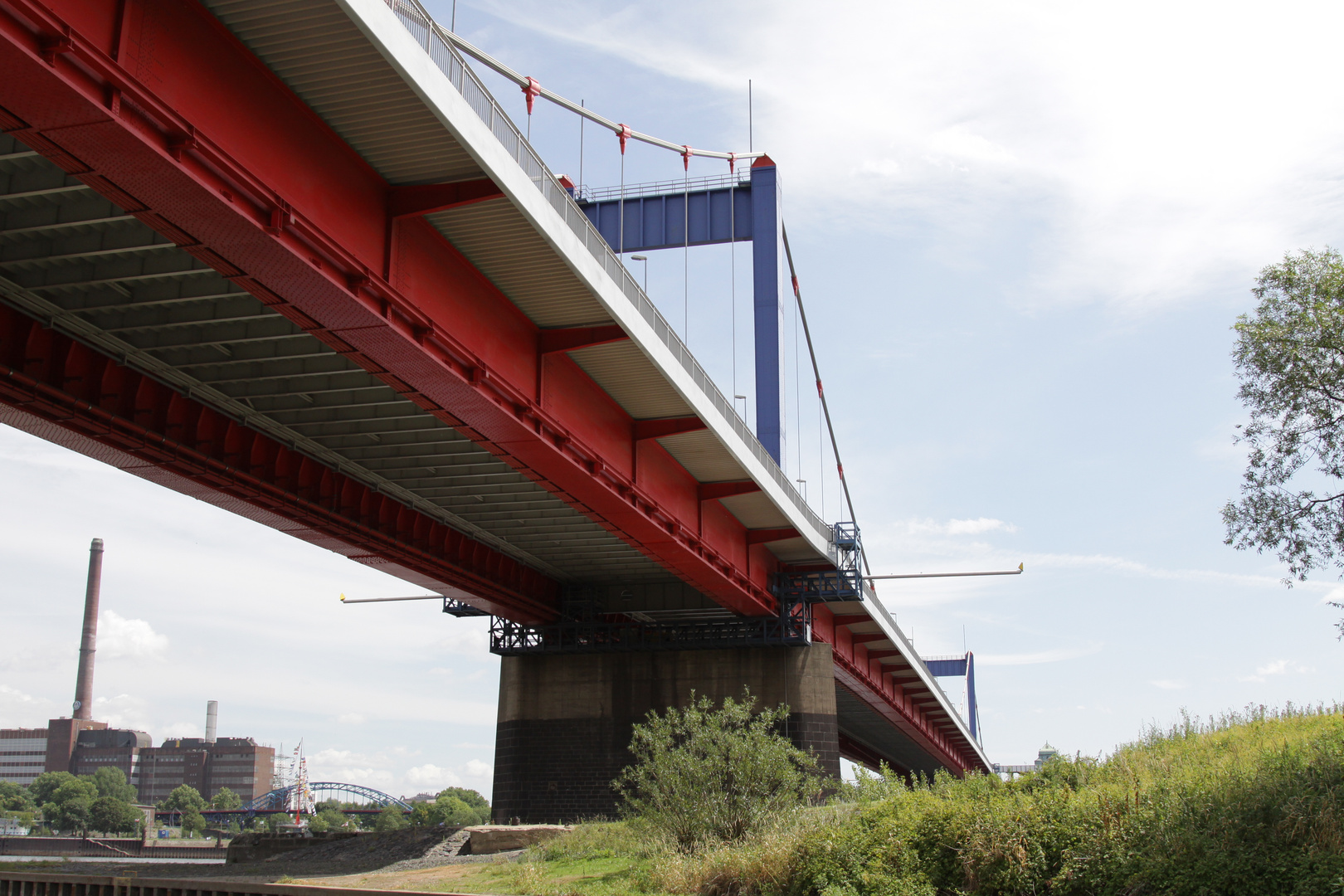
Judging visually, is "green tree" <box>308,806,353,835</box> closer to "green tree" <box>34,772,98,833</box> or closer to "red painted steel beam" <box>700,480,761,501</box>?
"green tree" <box>34,772,98,833</box>

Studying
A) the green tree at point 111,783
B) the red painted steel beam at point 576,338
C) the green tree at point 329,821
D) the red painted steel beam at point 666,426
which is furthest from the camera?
the green tree at point 111,783

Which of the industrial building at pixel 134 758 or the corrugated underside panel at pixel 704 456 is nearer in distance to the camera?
the corrugated underside panel at pixel 704 456

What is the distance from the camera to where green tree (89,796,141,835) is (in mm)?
141625

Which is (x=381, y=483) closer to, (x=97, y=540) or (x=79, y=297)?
(x=79, y=297)

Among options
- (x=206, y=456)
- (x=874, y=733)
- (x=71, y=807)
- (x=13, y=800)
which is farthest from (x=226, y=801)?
(x=206, y=456)

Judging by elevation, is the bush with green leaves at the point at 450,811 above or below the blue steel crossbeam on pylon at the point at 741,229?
below

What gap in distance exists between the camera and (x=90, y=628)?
154000mm

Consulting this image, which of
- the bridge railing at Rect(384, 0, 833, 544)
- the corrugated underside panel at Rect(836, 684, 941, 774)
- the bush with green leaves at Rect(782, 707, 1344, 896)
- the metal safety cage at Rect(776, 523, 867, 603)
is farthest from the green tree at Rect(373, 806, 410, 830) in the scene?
the bush with green leaves at Rect(782, 707, 1344, 896)

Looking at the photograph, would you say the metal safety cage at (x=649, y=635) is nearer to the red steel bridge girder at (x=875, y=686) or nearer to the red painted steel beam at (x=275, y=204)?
the red steel bridge girder at (x=875, y=686)

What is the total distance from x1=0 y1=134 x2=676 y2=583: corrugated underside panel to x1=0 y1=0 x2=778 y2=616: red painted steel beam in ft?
6.98

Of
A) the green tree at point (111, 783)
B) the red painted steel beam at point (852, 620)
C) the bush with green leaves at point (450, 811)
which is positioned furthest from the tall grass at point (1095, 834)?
the green tree at point (111, 783)

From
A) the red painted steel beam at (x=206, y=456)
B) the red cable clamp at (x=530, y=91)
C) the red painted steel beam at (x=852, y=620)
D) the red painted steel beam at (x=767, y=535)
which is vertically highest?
the red cable clamp at (x=530, y=91)

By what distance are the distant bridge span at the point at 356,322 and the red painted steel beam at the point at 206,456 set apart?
0.07 metres

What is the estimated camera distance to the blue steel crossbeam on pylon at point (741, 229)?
128 ft
